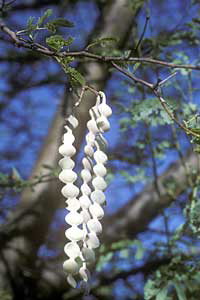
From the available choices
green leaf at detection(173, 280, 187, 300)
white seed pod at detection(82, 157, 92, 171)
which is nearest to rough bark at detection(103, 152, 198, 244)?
green leaf at detection(173, 280, 187, 300)

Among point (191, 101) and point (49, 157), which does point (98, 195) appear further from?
point (49, 157)

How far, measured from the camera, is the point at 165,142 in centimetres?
140

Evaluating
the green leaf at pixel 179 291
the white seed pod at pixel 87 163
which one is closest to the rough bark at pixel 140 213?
the green leaf at pixel 179 291

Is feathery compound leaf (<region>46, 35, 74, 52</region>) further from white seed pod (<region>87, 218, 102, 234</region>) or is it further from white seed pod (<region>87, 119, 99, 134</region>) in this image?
white seed pod (<region>87, 218, 102, 234</region>)

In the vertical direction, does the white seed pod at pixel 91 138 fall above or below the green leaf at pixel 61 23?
below

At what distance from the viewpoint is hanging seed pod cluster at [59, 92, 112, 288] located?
2.22ft

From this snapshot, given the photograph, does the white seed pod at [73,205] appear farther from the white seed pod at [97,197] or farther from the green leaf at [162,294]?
the green leaf at [162,294]

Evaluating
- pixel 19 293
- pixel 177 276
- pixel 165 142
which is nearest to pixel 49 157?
pixel 19 293

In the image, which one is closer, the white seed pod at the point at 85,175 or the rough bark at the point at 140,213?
the white seed pod at the point at 85,175

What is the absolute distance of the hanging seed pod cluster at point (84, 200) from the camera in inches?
26.7

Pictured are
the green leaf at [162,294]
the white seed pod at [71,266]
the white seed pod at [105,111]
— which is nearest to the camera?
the white seed pod at [71,266]

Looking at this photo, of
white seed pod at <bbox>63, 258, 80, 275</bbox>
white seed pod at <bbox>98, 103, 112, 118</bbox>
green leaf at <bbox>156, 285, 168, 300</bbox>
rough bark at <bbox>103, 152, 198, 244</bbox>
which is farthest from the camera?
rough bark at <bbox>103, 152, 198, 244</bbox>

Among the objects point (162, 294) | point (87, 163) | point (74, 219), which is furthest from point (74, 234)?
point (162, 294)

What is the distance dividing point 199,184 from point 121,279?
2.32ft
